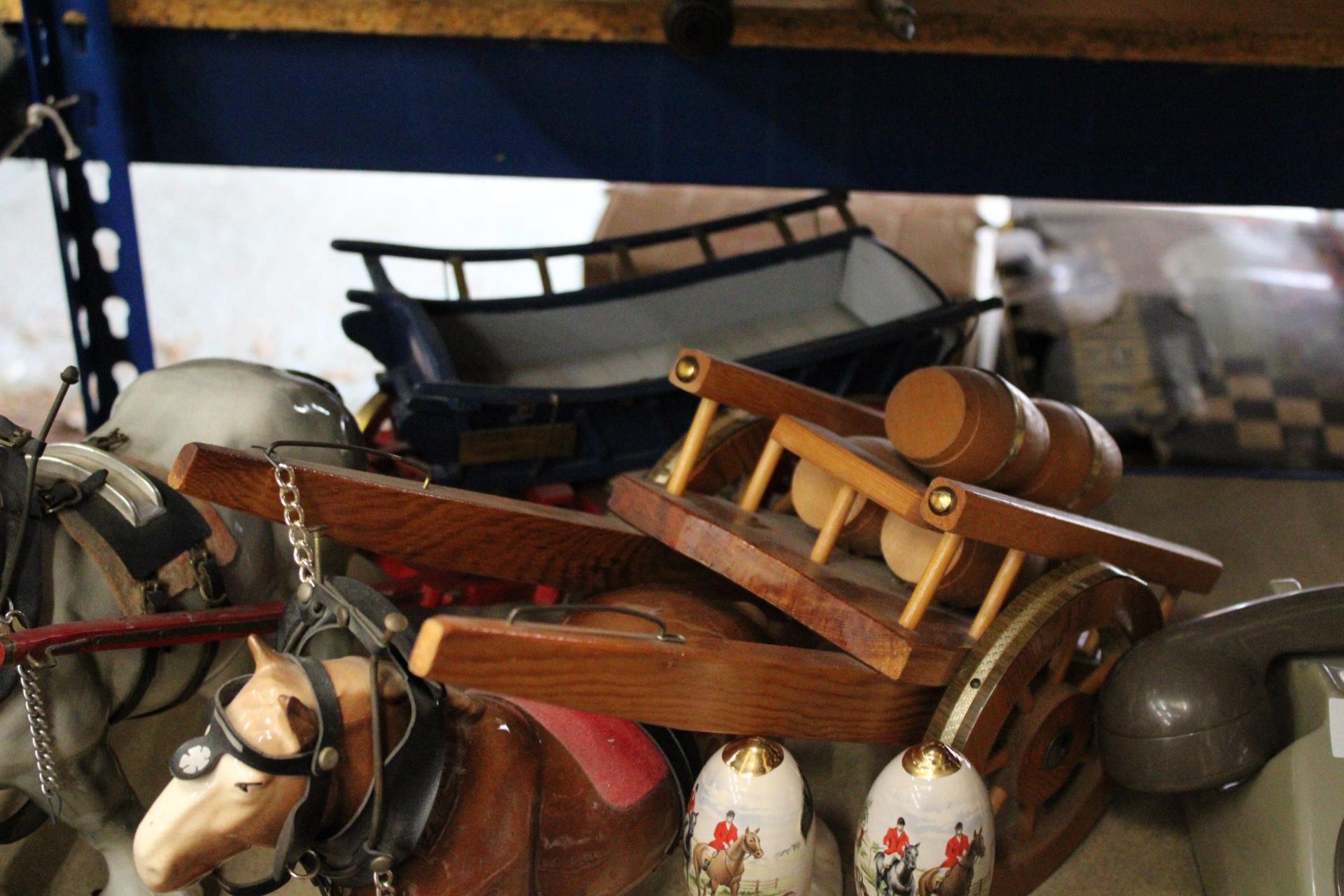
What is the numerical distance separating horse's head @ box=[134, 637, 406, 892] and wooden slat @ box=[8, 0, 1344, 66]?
6.36 ft

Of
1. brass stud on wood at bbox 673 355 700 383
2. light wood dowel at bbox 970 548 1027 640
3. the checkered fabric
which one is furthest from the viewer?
the checkered fabric

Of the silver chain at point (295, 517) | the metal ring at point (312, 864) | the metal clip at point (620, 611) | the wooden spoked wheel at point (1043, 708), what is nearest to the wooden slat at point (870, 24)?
the wooden spoked wheel at point (1043, 708)

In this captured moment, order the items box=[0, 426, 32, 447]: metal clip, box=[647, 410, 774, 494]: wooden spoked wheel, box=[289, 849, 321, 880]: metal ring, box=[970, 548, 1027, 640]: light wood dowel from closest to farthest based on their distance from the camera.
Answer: box=[289, 849, 321, 880]: metal ring
box=[0, 426, 32, 447]: metal clip
box=[970, 548, 1027, 640]: light wood dowel
box=[647, 410, 774, 494]: wooden spoked wheel

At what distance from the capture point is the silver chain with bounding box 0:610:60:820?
1642mm

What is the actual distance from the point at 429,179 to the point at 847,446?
425 cm

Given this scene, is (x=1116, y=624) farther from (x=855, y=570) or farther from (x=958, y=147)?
(x=958, y=147)

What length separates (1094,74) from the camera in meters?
2.86

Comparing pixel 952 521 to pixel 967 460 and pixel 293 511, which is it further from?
pixel 293 511

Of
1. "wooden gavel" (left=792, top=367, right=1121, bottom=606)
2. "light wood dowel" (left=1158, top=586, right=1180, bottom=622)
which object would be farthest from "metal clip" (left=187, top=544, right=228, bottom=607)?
"light wood dowel" (left=1158, top=586, right=1180, bottom=622)

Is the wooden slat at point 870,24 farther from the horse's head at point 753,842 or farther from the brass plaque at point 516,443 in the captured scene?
the horse's head at point 753,842

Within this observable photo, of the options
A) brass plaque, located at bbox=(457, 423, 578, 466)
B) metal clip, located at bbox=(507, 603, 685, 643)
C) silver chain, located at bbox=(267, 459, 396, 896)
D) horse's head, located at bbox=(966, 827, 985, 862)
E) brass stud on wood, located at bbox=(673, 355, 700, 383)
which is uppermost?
brass stud on wood, located at bbox=(673, 355, 700, 383)

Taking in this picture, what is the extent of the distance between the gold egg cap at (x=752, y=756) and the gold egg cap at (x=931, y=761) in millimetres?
171

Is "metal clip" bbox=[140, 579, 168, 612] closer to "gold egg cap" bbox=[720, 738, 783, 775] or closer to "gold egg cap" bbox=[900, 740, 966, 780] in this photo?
"gold egg cap" bbox=[720, 738, 783, 775]

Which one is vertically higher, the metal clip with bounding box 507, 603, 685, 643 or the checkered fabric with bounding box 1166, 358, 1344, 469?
the metal clip with bounding box 507, 603, 685, 643
